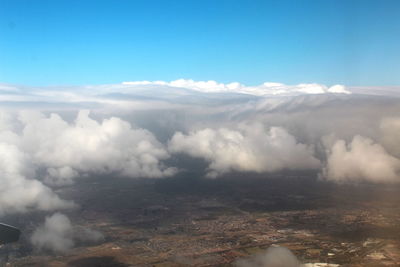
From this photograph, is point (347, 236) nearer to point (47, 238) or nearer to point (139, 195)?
point (47, 238)

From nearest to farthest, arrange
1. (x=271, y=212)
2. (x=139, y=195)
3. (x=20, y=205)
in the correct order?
1. (x=271, y=212)
2. (x=20, y=205)
3. (x=139, y=195)

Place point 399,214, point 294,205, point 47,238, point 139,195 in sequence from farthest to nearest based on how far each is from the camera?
point 139,195 → point 294,205 → point 399,214 → point 47,238

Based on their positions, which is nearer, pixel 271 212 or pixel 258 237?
pixel 258 237

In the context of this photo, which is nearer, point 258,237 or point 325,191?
point 258,237

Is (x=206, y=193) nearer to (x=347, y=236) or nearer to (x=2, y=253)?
(x=347, y=236)

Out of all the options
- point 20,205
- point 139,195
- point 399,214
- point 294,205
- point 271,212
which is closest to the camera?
point 399,214

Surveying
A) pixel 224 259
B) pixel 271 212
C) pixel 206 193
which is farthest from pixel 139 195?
pixel 224 259

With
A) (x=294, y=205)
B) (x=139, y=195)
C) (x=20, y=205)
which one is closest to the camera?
(x=294, y=205)

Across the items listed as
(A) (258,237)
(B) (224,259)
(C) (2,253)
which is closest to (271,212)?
(A) (258,237)
